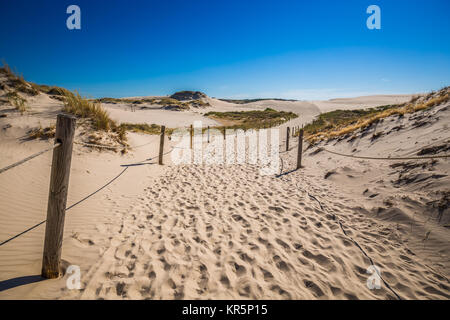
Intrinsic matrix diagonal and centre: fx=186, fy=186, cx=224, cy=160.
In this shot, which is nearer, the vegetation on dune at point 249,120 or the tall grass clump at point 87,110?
the tall grass clump at point 87,110

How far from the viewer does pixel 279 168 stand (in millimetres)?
7758

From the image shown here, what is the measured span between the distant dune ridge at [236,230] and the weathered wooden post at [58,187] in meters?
0.44

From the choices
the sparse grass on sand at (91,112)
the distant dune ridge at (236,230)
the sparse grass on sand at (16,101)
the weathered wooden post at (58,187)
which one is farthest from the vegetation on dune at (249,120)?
the weathered wooden post at (58,187)

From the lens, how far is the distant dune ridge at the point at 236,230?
2283mm

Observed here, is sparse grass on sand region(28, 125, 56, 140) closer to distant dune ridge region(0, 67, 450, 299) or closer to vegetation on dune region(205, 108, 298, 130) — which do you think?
distant dune ridge region(0, 67, 450, 299)

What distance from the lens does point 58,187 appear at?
204 cm

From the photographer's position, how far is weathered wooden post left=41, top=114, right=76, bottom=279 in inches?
79.3

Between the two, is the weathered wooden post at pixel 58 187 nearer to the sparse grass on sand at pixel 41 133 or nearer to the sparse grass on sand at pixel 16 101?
the sparse grass on sand at pixel 41 133

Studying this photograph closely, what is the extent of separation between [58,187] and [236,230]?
268 centimetres

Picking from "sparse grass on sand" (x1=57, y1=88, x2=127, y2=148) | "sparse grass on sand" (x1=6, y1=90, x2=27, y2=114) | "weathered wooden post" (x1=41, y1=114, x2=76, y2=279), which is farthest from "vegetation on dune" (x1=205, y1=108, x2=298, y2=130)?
"weathered wooden post" (x1=41, y1=114, x2=76, y2=279)

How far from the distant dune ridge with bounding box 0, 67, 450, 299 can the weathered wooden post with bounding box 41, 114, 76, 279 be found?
1.43 ft

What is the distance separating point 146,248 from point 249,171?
495 cm

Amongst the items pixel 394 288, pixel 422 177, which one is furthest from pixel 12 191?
pixel 422 177

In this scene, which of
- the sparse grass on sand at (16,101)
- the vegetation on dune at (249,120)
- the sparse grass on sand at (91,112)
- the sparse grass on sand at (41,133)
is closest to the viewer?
the sparse grass on sand at (41,133)
